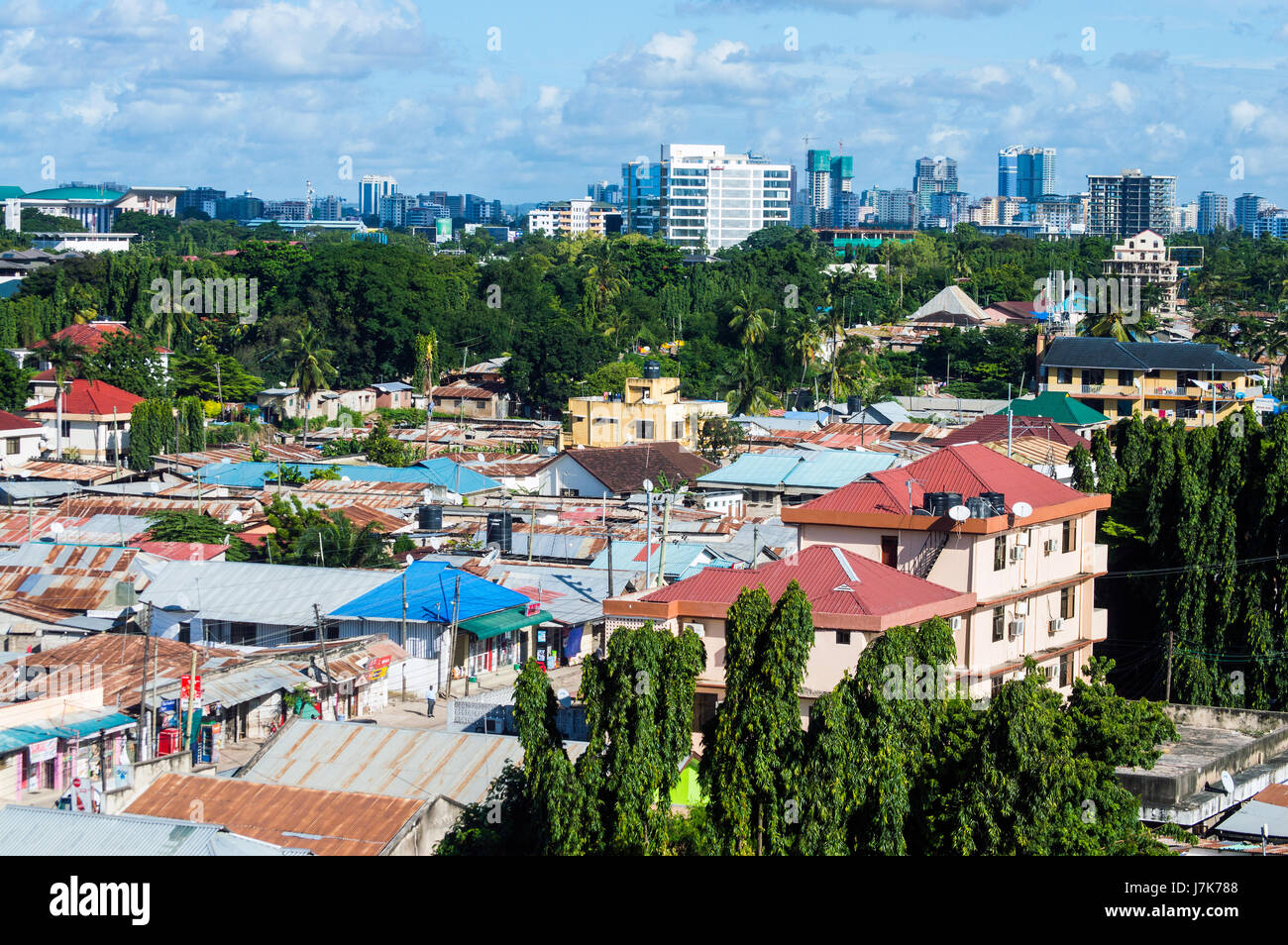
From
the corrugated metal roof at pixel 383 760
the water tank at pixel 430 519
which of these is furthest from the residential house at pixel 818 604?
the water tank at pixel 430 519

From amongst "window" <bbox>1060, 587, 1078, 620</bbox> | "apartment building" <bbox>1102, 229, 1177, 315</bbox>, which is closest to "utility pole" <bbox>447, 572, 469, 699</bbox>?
"window" <bbox>1060, 587, 1078, 620</bbox>

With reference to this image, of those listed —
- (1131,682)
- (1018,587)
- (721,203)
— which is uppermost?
(721,203)

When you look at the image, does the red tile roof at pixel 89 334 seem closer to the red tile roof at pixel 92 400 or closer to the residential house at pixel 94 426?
the red tile roof at pixel 92 400

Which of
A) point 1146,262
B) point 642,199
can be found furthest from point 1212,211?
point 1146,262

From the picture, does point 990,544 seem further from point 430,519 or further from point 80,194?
point 80,194
